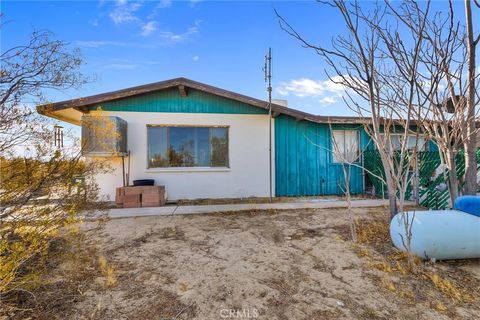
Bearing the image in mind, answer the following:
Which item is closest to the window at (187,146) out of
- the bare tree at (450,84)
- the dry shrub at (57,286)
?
the dry shrub at (57,286)

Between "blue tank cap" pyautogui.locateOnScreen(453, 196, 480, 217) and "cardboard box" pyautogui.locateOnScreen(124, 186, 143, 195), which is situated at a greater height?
"blue tank cap" pyautogui.locateOnScreen(453, 196, 480, 217)

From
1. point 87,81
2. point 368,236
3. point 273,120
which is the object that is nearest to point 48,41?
point 87,81

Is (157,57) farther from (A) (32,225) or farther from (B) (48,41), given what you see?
(A) (32,225)

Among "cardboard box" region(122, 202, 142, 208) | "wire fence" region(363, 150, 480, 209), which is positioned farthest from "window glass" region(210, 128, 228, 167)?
"wire fence" region(363, 150, 480, 209)

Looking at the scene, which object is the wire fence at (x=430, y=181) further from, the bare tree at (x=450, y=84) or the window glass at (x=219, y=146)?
the window glass at (x=219, y=146)

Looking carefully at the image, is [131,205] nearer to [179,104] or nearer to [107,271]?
[179,104]

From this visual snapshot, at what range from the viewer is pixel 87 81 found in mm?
3447

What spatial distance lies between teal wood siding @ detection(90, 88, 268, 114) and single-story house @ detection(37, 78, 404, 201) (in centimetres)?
3

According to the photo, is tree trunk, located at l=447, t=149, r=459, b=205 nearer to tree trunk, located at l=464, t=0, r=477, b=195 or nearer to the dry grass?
tree trunk, located at l=464, t=0, r=477, b=195

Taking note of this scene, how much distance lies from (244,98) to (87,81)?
447cm

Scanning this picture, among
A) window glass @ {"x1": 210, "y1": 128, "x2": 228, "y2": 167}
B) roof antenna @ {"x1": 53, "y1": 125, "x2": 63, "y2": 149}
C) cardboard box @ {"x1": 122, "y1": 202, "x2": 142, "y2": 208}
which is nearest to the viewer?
roof antenna @ {"x1": 53, "y1": 125, "x2": 63, "y2": 149}

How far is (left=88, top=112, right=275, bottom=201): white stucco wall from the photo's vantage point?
7207 mm

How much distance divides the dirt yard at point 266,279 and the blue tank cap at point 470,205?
27.8 inches

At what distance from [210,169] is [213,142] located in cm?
88
